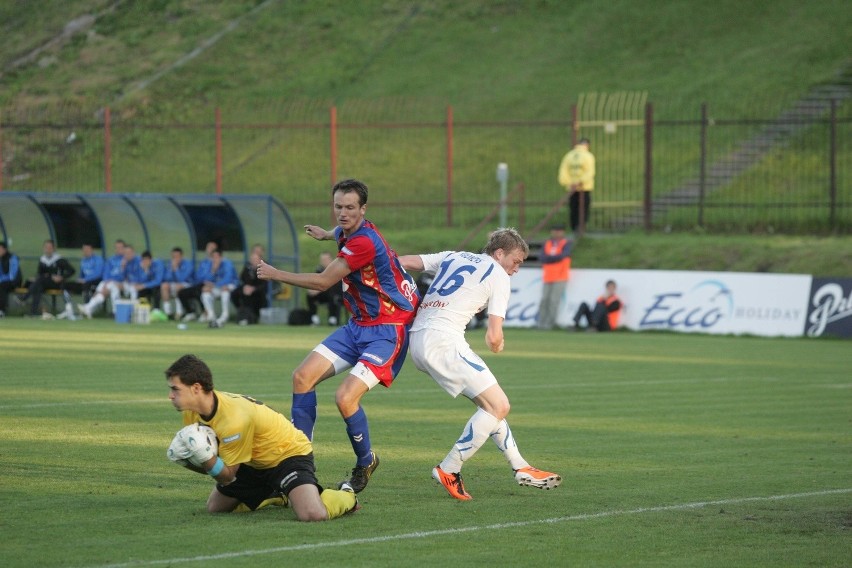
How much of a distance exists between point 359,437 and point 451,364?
79cm

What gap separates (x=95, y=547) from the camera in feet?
24.2

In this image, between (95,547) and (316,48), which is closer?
(95,547)

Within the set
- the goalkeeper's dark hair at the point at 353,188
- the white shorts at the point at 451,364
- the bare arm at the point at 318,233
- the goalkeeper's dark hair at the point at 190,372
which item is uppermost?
the goalkeeper's dark hair at the point at 353,188

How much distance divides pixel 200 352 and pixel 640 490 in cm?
1250

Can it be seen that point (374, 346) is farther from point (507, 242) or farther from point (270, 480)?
point (270, 480)

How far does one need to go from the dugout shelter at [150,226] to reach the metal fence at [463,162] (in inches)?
106

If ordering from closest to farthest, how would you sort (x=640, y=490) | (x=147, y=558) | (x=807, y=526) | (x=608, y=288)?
(x=147, y=558) < (x=807, y=526) < (x=640, y=490) < (x=608, y=288)

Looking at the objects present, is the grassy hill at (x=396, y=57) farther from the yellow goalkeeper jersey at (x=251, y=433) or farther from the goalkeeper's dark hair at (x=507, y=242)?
the yellow goalkeeper jersey at (x=251, y=433)

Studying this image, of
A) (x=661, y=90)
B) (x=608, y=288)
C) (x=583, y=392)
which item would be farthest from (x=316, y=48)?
(x=583, y=392)

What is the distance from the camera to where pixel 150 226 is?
32.5 m

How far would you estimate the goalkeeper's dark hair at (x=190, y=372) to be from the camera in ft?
25.8

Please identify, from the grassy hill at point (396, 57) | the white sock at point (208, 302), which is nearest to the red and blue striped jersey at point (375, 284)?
the white sock at point (208, 302)

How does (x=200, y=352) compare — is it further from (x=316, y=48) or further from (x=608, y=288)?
(x=316, y=48)

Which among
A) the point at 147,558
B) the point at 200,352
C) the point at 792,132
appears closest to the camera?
the point at 147,558
